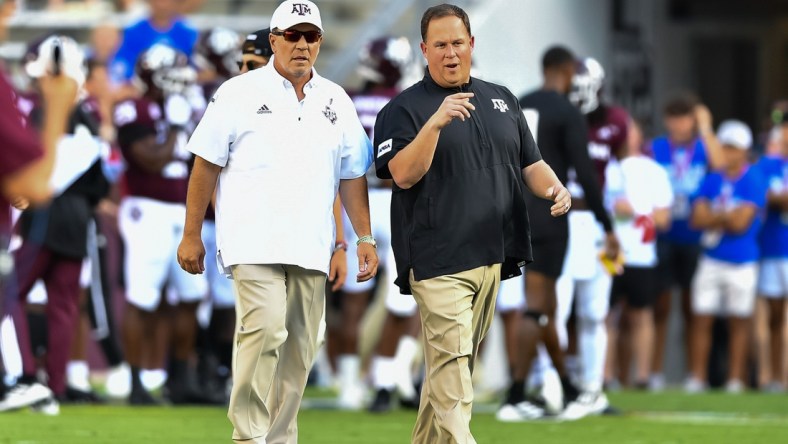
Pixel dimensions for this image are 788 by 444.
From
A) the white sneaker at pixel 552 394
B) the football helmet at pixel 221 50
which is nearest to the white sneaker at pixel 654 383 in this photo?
the white sneaker at pixel 552 394

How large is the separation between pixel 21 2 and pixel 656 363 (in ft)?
25.7

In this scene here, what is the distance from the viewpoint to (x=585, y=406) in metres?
11.4

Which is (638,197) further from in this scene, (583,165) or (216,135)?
(216,135)

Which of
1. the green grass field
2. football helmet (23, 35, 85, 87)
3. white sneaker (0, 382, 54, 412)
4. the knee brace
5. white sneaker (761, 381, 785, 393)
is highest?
football helmet (23, 35, 85, 87)

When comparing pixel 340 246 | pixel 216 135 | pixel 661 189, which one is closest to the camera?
pixel 216 135

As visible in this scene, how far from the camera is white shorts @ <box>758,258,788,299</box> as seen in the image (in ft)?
50.9

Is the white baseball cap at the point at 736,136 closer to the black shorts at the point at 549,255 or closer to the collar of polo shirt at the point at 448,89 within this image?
the black shorts at the point at 549,255

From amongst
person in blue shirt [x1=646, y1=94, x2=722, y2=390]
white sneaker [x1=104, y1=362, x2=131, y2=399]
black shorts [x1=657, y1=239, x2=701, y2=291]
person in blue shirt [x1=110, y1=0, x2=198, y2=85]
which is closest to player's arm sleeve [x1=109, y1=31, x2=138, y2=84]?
person in blue shirt [x1=110, y1=0, x2=198, y2=85]

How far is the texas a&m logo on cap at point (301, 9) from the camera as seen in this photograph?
7.31 meters

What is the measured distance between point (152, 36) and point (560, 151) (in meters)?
5.08

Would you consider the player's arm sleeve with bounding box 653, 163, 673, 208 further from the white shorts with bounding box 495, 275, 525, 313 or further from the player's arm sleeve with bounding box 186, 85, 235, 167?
the player's arm sleeve with bounding box 186, 85, 235, 167

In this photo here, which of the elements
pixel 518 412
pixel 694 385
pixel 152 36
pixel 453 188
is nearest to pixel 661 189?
pixel 694 385

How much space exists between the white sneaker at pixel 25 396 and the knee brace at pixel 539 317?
10.3ft

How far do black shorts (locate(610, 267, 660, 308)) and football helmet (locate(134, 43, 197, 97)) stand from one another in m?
4.62
